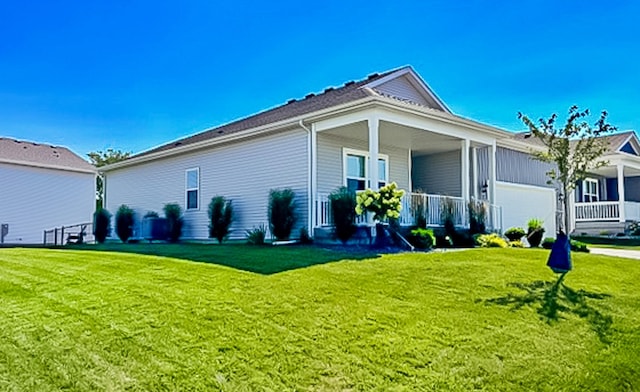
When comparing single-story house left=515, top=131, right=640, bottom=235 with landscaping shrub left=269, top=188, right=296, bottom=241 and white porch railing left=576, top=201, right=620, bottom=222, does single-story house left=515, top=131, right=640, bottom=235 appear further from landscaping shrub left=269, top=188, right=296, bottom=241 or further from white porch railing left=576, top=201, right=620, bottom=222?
landscaping shrub left=269, top=188, right=296, bottom=241

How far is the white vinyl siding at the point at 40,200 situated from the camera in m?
24.9

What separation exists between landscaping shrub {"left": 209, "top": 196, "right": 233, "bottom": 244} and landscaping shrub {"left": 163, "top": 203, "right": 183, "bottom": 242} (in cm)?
237

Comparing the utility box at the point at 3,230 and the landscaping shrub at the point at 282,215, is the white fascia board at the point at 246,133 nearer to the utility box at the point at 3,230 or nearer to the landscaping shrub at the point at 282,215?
the landscaping shrub at the point at 282,215

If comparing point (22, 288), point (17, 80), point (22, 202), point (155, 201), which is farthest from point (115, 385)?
point (22, 202)

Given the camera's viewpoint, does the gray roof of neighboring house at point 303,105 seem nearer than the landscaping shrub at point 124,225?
Yes

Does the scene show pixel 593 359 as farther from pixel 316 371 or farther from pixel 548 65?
pixel 548 65

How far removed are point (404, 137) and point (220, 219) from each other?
6125 mm

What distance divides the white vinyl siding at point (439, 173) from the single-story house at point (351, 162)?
0.04 meters

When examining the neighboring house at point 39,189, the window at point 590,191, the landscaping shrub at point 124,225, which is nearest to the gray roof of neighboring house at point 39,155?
the neighboring house at point 39,189

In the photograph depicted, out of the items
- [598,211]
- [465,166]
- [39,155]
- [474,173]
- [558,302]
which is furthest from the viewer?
[39,155]

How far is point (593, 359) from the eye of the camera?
17.4ft

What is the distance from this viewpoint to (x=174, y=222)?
727 inches

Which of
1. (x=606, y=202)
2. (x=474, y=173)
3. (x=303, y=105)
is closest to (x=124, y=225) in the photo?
(x=303, y=105)

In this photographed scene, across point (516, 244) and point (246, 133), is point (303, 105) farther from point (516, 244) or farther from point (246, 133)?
point (516, 244)
